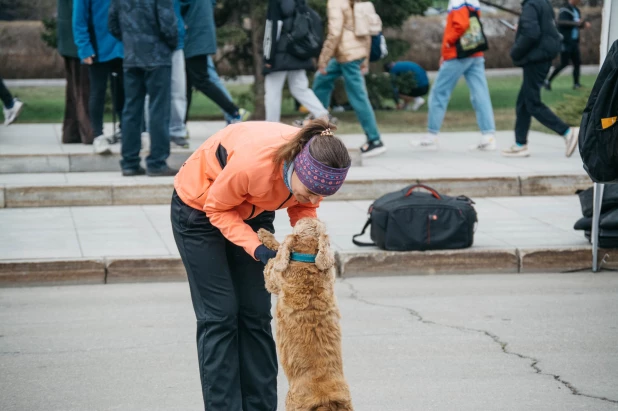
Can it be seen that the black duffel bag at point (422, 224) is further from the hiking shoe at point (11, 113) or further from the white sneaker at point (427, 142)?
the hiking shoe at point (11, 113)

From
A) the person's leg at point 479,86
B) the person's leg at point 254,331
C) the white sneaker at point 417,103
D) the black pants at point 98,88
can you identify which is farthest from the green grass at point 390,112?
the person's leg at point 254,331

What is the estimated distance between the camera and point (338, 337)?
150 inches

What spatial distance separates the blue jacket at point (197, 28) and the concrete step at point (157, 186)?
5.39 feet

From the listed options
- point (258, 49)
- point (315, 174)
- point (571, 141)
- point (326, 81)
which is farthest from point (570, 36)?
point (315, 174)

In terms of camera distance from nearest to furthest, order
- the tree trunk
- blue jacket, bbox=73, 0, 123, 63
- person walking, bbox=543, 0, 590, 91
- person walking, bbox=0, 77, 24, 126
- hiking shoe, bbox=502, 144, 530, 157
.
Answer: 1. blue jacket, bbox=73, 0, 123, 63
2. hiking shoe, bbox=502, 144, 530, 157
3. person walking, bbox=0, 77, 24, 126
4. the tree trunk
5. person walking, bbox=543, 0, 590, 91

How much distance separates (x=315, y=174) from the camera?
365 cm

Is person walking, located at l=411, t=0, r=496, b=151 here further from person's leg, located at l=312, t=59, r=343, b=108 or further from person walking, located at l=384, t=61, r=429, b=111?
person walking, located at l=384, t=61, r=429, b=111

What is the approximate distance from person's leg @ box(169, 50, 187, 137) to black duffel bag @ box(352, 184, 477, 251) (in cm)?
349

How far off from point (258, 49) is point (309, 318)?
36.1 ft

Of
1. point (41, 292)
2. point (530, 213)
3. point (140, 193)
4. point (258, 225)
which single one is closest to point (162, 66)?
point (140, 193)

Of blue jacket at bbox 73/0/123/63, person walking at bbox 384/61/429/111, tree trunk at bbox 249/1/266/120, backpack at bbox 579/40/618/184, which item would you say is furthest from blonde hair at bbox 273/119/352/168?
person walking at bbox 384/61/429/111

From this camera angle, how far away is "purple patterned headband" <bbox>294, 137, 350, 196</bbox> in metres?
3.65

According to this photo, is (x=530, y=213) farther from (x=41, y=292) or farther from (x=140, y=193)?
(x=41, y=292)

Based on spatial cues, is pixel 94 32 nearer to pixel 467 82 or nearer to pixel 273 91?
pixel 273 91
